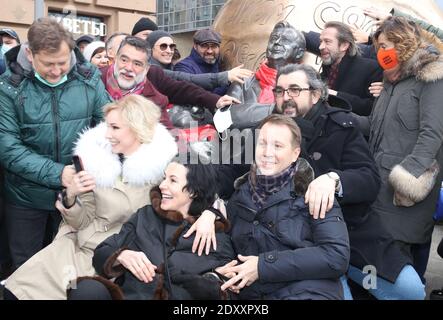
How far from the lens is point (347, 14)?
4.30 m

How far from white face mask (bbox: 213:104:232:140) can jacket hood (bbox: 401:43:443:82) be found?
40.3 inches

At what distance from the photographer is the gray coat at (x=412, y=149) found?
2.87 m

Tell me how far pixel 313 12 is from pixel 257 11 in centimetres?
46

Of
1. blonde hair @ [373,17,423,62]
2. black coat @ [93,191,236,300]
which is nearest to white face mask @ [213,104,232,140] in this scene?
black coat @ [93,191,236,300]

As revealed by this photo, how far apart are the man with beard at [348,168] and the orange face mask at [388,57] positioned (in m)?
0.49

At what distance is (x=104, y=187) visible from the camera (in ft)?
8.77

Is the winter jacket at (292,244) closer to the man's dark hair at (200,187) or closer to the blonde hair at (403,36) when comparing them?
the man's dark hair at (200,187)

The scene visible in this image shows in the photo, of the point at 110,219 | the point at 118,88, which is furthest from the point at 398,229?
the point at 118,88

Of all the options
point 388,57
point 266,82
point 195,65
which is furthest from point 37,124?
point 388,57

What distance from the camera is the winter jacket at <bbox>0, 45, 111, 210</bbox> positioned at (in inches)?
110

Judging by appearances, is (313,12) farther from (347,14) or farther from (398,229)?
(398,229)

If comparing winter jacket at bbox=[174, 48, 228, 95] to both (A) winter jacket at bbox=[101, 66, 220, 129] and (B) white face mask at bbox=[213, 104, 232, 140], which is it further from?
(B) white face mask at bbox=[213, 104, 232, 140]

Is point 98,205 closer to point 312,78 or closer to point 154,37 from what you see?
point 312,78
